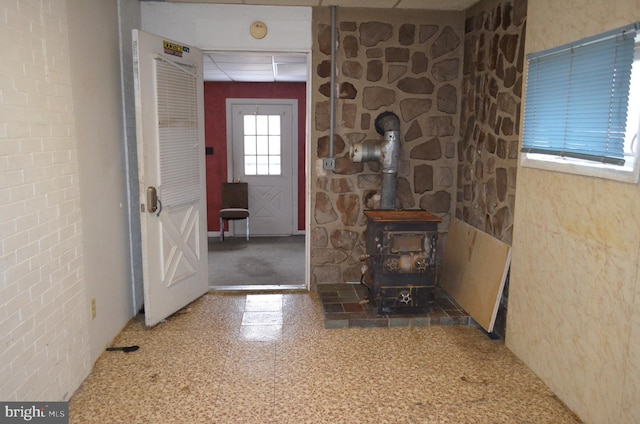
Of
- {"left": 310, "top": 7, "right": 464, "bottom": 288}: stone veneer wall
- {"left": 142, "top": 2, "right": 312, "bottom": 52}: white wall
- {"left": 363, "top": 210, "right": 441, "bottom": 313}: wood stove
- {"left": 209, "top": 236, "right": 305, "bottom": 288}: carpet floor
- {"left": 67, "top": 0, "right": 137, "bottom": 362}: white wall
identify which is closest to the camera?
{"left": 67, "top": 0, "right": 137, "bottom": 362}: white wall

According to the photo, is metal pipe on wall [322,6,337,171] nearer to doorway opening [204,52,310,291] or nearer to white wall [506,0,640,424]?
white wall [506,0,640,424]

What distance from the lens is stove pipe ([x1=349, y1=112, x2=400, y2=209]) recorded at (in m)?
3.88

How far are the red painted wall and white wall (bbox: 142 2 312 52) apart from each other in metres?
3.01

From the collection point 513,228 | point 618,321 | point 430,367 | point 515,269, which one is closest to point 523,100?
point 513,228

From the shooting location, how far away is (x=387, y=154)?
387 cm

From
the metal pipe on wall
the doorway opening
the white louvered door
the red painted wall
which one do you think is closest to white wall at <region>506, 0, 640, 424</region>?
the metal pipe on wall

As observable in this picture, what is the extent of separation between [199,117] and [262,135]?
3.17 m

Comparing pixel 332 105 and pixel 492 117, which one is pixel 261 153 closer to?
pixel 332 105

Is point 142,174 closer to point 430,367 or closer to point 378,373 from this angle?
point 378,373

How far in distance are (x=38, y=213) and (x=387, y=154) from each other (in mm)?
2547

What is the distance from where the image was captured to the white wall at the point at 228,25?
12.6 ft

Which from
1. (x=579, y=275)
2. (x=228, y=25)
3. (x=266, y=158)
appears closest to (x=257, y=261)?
(x=266, y=158)

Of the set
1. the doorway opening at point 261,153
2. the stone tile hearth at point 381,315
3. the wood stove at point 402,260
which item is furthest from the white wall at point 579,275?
the doorway opening at point 261,153

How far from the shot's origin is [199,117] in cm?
392
